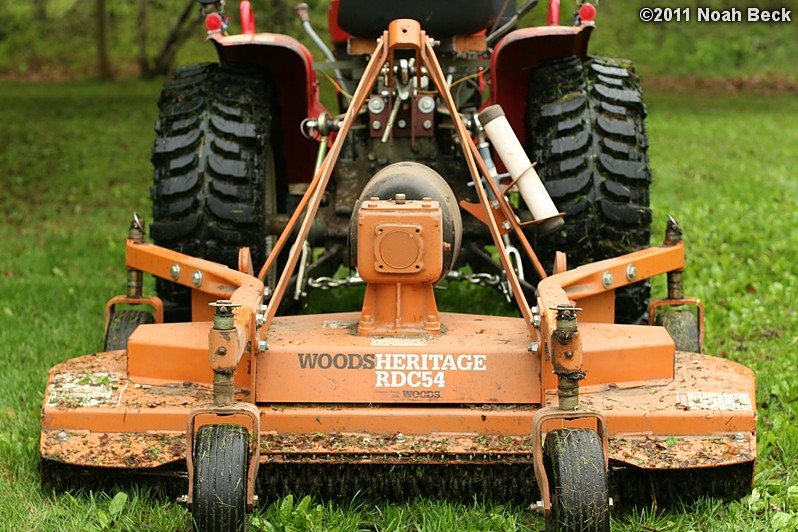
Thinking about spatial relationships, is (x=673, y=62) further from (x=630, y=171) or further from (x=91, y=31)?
(x=630, y=171)

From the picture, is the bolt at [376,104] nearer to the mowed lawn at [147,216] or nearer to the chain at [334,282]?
the chain at [334,282]

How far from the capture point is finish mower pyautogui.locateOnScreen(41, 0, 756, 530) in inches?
152

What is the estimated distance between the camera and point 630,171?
5.14m

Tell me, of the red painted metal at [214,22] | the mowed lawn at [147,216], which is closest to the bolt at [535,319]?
the mowed lawn at [147,216]

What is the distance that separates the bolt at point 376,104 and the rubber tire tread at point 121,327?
1280 mm

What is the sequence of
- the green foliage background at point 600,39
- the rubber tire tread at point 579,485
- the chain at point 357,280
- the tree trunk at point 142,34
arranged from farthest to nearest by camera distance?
the tree trunk at point 142,34 < the green foliage background at point 600,39 < the chain at point 357,280 < the rubber tire tread at point 579,485

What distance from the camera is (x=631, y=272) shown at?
4.76 meters

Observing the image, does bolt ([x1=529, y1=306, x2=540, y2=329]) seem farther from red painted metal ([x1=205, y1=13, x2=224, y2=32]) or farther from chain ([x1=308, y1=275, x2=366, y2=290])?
red painted metal ([x1=205, y1=13, x2=224, y2=32])

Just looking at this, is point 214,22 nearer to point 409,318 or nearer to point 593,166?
point 593,166

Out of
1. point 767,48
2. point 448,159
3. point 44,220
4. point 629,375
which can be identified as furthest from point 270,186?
point 767,48

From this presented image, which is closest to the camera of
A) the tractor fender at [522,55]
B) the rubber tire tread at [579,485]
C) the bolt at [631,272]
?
the rubber tire tread at [579,485]

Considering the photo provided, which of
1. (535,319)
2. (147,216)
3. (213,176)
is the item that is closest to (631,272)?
(535,319)

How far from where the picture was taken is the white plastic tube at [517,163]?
486 centimetres

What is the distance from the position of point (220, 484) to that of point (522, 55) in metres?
2.69
